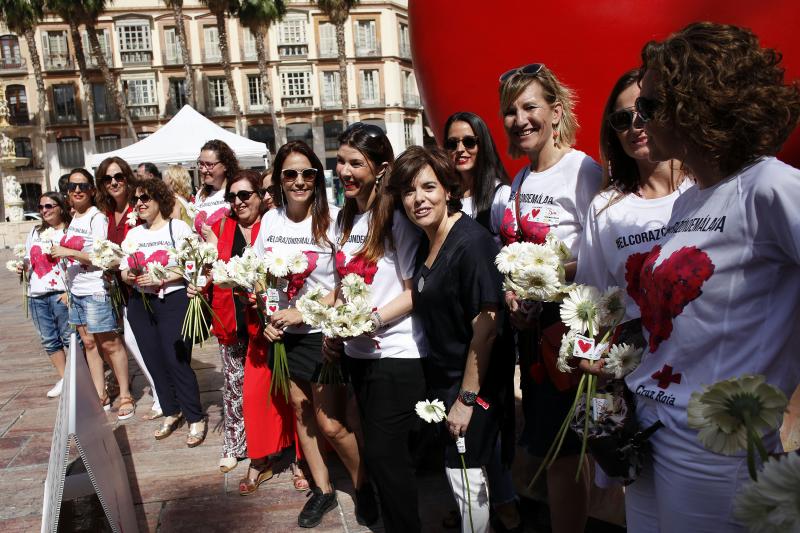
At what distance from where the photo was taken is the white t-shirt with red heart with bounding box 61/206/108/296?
219 inches

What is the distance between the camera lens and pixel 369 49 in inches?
1752

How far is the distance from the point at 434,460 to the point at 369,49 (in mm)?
43863

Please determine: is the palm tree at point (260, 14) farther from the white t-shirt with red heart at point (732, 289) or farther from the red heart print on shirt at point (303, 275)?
the white t-shirt with red heart at point (732, 289)

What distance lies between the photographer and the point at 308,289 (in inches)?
141

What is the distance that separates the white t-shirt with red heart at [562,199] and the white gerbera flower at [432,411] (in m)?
0.85

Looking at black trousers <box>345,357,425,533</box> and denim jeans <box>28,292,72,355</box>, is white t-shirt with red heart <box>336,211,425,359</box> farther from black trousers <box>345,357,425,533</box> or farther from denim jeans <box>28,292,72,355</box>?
denim jeans <box>28,292,72,355</box>

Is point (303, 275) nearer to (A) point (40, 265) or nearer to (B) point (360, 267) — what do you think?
(B) point (360, 267)

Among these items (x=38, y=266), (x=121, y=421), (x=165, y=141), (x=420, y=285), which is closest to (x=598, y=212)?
(x=420, y=285)

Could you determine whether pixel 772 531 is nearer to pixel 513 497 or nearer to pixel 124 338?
pixel 513 497

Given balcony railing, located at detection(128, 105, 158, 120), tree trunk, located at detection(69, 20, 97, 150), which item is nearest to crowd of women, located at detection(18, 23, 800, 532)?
tree trunk, located at detection(69, 20, 97, 150)

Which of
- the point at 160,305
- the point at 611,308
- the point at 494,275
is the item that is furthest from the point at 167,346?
the point at 611,308

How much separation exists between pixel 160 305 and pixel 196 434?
3.46ft

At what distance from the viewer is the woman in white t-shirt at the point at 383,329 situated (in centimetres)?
289

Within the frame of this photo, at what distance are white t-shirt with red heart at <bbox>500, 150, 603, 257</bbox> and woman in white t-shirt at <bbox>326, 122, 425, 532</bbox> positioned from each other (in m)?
0.57
